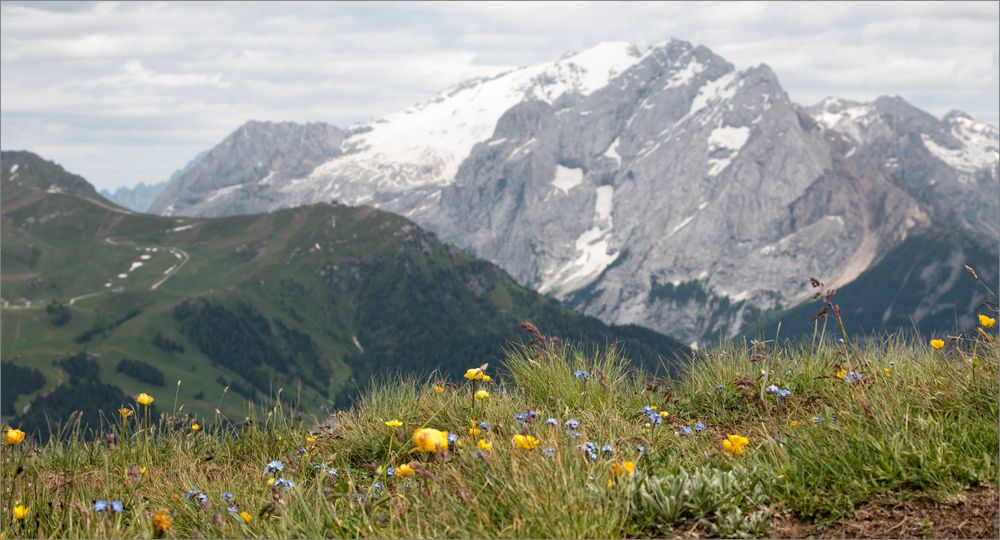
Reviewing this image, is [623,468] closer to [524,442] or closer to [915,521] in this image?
[524,442]

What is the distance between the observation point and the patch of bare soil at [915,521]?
21.5 feet

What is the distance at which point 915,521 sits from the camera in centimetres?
671

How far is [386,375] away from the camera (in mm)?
12250

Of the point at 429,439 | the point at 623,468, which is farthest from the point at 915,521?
the point at 429,439

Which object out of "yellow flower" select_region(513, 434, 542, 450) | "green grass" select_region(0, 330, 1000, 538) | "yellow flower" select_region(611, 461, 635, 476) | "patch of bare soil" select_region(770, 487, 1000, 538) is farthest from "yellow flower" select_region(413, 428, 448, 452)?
"patch of bare soil" select_region(770, 487, 1000, 538)

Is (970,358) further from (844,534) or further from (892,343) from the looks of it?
(844,534)

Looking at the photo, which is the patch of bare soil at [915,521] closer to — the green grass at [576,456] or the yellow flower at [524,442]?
the green grass at [576,456]

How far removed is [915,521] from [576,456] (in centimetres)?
270

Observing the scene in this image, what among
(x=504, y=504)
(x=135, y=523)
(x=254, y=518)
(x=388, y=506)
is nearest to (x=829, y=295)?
(x=504, y=504)

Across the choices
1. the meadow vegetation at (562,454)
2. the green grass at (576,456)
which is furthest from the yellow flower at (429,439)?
the green grass at (576,456)

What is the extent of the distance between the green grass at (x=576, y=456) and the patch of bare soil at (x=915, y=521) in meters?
0.10

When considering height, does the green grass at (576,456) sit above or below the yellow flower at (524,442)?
below

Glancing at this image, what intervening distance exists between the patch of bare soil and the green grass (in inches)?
3.9

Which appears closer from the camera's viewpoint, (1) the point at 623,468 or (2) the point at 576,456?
(1) the point at 623,468
